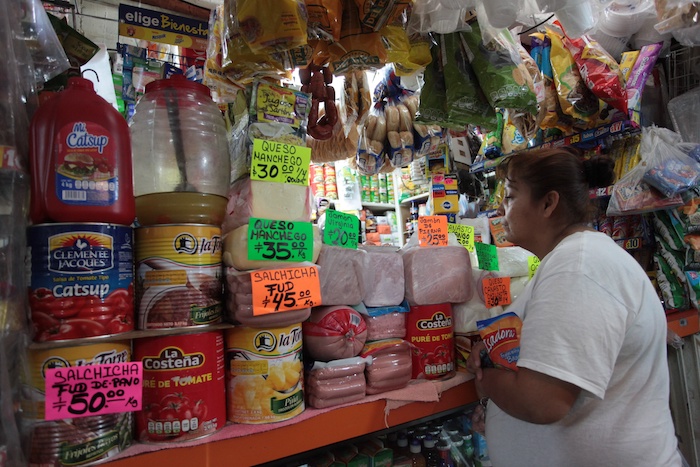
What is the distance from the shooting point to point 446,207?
2527 mm

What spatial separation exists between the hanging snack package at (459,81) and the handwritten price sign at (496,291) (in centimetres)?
76

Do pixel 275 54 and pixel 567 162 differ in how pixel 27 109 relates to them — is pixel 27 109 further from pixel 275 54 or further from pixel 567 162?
pixel 567 162

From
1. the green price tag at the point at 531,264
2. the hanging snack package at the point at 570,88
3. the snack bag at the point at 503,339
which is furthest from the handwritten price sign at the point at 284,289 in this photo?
the hanging snack package at the point at 570,88

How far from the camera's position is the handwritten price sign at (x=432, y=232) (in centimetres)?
153

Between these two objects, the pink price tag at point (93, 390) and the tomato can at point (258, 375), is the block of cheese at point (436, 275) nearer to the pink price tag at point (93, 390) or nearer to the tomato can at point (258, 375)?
the tomato can at point (258, 375)

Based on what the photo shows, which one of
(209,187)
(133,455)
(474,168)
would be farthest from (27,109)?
(474,168)

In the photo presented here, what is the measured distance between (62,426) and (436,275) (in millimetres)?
1054

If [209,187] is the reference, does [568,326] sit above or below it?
below

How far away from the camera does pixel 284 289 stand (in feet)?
3.37

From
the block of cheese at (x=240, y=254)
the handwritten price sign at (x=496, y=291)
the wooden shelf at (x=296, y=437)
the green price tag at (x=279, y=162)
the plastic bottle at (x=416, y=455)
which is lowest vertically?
the plastic bottle at (x=416, y=455)

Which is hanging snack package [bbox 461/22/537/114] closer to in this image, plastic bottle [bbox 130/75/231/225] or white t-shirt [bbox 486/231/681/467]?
white t-shirt [bbox 486/231/681/467]

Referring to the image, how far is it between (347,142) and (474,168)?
3.98ft

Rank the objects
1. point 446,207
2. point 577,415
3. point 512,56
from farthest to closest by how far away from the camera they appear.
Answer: point 446,207 → point 512,56 → point 577,415

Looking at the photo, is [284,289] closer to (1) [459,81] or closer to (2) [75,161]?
(2) [75,161]
